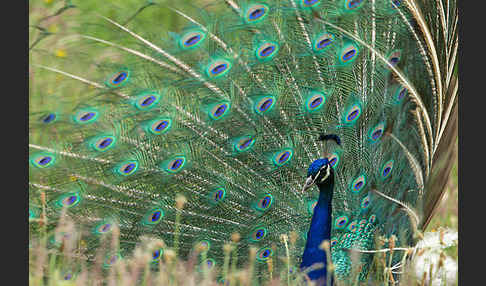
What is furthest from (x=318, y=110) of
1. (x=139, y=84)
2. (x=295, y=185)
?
(x=139, y=84)

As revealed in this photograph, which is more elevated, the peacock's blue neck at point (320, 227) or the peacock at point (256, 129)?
the peacock at point (256, 129)

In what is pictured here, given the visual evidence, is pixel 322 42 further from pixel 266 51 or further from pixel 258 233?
pixel 258 233

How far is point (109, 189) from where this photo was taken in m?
4.42

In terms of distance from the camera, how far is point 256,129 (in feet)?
14.8

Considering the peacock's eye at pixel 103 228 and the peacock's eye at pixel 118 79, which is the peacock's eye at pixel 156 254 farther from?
the peacock's eye at pixel 118 79

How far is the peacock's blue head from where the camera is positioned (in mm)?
4176

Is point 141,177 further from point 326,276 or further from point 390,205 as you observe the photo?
point 390,205

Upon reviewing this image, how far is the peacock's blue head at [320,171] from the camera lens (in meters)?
4.18

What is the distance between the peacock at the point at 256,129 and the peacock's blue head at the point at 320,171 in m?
0.01

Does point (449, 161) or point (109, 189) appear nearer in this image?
point (109, 189)

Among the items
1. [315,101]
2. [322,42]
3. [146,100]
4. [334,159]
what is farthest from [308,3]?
[146,100]

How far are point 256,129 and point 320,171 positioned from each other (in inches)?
21.3

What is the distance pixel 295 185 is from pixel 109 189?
3.84 feet

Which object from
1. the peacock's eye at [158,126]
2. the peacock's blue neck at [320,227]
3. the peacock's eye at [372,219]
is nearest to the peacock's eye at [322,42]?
the peacock's blue neck at [320,227]
